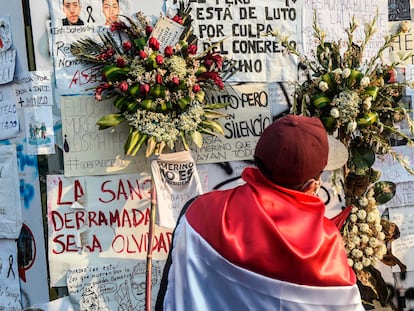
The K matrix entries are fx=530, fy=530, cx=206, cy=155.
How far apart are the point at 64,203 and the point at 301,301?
7.28 ft

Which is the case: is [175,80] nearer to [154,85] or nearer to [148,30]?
[154,85]

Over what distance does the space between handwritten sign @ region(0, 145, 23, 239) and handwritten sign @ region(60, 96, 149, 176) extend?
459mm

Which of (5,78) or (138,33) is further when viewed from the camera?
(5,78)

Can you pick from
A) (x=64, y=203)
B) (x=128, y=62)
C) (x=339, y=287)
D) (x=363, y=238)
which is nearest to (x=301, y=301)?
(x=339, y=287)

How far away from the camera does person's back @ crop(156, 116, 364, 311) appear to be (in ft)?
5.96

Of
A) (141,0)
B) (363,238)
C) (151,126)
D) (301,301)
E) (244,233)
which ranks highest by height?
(141,0)

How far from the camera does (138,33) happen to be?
3.42 meters

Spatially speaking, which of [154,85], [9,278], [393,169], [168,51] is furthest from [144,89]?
[393,169]

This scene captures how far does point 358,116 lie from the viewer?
3148 mm

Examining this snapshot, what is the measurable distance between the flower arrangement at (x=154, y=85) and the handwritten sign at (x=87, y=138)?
0.55 feet

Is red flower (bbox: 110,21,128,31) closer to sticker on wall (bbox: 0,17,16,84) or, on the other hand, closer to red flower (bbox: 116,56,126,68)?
red flower (bbox: 116,56,126,68)

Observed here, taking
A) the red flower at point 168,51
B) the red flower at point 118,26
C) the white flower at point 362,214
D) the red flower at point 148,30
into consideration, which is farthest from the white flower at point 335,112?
the red flower at point 118,26

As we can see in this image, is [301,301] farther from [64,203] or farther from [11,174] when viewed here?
[11,174]

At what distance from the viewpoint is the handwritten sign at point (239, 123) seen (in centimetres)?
369
